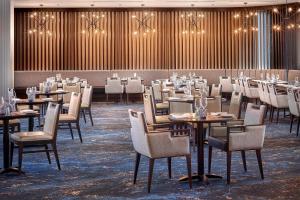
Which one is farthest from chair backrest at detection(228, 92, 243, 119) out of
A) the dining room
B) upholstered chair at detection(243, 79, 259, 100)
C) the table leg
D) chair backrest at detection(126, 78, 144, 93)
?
chair backrest at detection(126, 78, 144, 93)

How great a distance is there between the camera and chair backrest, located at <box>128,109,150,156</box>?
A: 5332 mm

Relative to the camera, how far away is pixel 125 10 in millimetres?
19391

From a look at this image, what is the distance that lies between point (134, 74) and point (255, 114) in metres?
11.8

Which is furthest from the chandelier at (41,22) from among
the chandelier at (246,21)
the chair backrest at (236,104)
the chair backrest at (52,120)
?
the chair backrest at (52,120)

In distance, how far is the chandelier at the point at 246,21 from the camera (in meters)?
18.8

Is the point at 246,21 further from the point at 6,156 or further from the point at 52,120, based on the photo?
the point at 6,156

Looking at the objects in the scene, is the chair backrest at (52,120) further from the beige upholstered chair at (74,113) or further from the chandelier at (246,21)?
the chandelier at (246,21)

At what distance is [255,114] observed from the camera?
618 centimetres

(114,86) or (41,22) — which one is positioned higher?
(41,22)

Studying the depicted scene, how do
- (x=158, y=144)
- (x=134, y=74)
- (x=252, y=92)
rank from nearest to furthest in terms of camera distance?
(x=158, y=144) → (x=252, y=92) → (x=134, y=74)

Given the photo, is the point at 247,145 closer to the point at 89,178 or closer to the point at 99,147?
the point at 89,178

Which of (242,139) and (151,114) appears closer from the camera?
(242,139)

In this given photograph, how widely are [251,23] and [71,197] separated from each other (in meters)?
15.1

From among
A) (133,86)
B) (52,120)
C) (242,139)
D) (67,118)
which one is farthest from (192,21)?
(242,139)
